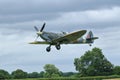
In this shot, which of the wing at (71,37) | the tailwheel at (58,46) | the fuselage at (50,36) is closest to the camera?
the tailwheel at (58,46)

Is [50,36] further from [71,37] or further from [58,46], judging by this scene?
[58,46]

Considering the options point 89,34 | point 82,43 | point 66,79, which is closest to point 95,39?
point 82,43

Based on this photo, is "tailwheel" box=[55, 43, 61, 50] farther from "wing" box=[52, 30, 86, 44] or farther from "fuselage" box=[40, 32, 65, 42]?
"fuselage" box=[40, 32, 65, 42]

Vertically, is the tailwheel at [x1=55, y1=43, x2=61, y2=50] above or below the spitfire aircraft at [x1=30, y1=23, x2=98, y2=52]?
below

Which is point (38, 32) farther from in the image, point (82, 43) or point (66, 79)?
point (66, 79)

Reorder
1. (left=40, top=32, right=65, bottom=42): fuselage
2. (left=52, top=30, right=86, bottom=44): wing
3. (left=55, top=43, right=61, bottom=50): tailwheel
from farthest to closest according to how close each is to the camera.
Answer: (left=40, top=32, right=65, bottom=42): fuselage, (left=52, top=30, right=86, bottom=44): wing, (left=55, top=43, right=61, bottom=50): tailwheel

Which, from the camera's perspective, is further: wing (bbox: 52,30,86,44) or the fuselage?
the fuselage

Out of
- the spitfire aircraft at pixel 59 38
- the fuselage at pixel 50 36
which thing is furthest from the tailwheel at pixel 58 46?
the fuselage at pixel 50 36

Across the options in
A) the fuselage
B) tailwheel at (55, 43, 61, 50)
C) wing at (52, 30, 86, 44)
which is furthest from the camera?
the fuselage

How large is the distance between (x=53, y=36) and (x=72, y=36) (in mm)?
4045

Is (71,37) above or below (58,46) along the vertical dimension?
above

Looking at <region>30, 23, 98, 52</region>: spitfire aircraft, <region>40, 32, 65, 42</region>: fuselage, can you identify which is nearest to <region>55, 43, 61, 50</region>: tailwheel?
<region>30, 23, 98, 52</region>: spitfire aircraft

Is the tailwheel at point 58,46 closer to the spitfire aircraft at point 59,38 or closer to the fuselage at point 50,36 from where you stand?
the spitfire aircraft at point 59,38

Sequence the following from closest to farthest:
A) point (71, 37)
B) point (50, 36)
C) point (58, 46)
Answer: point (58, 46) → point (71, 37) → point (50, 36)
